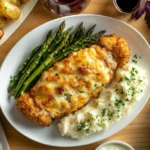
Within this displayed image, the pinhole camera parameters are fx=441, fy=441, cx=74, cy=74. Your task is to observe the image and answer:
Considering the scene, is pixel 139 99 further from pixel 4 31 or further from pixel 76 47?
pixel 4 31

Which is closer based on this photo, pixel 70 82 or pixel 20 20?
pixel 70 82

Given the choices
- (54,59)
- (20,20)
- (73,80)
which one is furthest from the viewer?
(20,20)

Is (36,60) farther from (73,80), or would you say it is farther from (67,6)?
(67,6)

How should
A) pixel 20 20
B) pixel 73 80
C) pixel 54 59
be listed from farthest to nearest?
1. pixel 20 20
2. pixel 54 59
3. pixel 73 80

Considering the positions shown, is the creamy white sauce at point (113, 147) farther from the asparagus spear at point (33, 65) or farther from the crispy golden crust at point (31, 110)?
the asparagus spear at point (33, 65)

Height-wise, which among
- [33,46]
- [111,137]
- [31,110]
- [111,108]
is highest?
[33,46]

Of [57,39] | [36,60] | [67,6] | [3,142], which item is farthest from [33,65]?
[3,142]

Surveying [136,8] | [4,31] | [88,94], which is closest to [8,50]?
[4,31]

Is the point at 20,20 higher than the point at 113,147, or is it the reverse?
the point at 20,20
